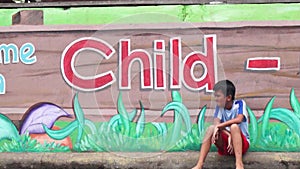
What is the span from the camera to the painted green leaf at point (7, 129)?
517cm

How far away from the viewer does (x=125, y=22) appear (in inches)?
200

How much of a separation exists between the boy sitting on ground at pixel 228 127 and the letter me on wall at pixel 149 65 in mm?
328

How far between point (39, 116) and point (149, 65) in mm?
1281

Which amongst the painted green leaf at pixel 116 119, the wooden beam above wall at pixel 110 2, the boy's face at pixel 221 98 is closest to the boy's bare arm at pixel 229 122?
the boy's face at pixel 221 98

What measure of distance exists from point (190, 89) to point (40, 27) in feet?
5.60

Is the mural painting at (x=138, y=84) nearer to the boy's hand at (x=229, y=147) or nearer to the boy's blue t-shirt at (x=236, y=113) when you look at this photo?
the boy's blue t-shirt at (x=236, y=113)

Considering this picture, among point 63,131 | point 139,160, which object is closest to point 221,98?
point 139,160

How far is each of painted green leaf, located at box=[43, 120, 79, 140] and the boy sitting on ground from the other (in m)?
1.39

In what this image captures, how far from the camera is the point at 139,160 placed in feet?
16.1

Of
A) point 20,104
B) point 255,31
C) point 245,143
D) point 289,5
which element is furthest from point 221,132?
point 20,104

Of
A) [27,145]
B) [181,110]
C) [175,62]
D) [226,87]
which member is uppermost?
[175,62]

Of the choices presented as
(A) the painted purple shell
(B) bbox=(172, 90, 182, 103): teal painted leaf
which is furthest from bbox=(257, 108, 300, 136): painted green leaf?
(A) the painted purple shell

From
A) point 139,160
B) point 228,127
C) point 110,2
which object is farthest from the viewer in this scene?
point 110,2

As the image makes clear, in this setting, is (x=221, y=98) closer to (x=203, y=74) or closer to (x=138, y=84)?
(x=203, y=74)
